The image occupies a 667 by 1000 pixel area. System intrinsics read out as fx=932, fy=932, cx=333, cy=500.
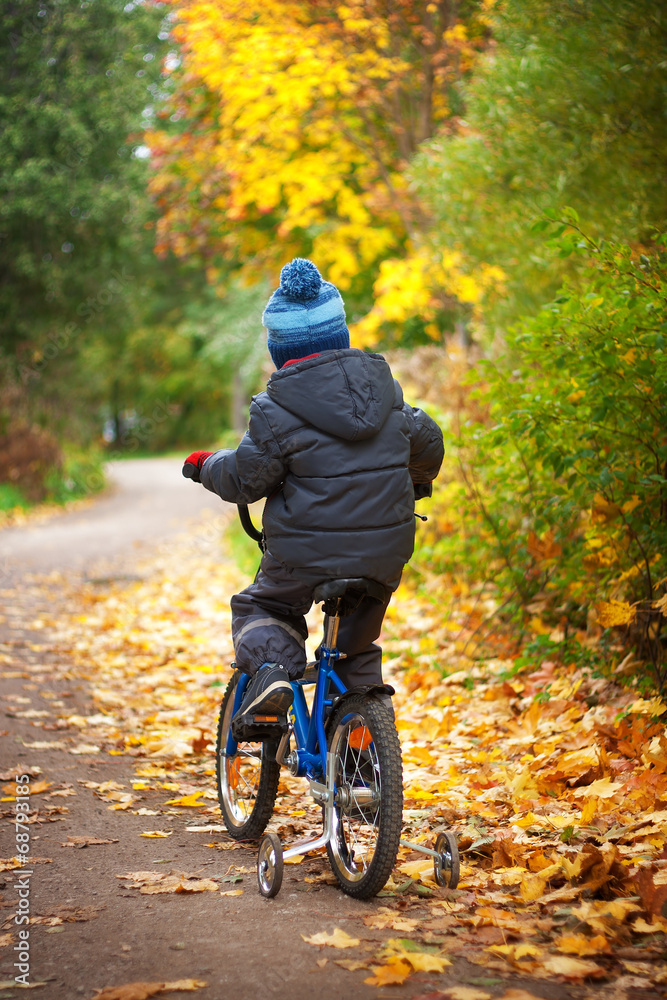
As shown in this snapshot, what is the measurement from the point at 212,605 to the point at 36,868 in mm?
6227

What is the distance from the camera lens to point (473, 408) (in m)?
8.16

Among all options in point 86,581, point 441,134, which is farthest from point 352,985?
point 441,134

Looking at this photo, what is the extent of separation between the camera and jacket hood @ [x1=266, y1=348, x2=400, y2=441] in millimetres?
3062

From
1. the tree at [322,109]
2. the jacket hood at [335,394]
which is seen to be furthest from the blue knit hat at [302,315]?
the tree at [322,109]

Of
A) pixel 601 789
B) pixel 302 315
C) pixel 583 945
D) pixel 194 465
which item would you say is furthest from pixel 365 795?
pixel 302 315

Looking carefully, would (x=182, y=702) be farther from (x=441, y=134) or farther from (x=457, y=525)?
→ (x=441, y=134)

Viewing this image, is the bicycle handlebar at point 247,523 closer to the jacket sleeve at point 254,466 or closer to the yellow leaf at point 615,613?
the jacket sleeve at point 254,466

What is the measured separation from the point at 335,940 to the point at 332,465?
4.80 feet

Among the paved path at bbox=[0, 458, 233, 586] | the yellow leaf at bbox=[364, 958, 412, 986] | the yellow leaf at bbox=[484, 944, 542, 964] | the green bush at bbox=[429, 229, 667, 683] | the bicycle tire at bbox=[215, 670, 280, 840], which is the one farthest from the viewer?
the paved path at bbox=[0, 458, 233, 586]

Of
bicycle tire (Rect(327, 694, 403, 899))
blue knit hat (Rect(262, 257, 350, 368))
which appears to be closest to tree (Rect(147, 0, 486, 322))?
blue knit hat (Rect(262, 257, 350, 368))

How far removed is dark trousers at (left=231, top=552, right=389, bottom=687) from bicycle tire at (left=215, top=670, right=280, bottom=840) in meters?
0.40

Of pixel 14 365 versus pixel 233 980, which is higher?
pixel 233 980

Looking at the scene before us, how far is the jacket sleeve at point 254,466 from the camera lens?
3119 millimetres

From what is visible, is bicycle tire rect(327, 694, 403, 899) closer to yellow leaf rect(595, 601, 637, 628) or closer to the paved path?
yellow leaf rect(595, 601, 637, 628)
